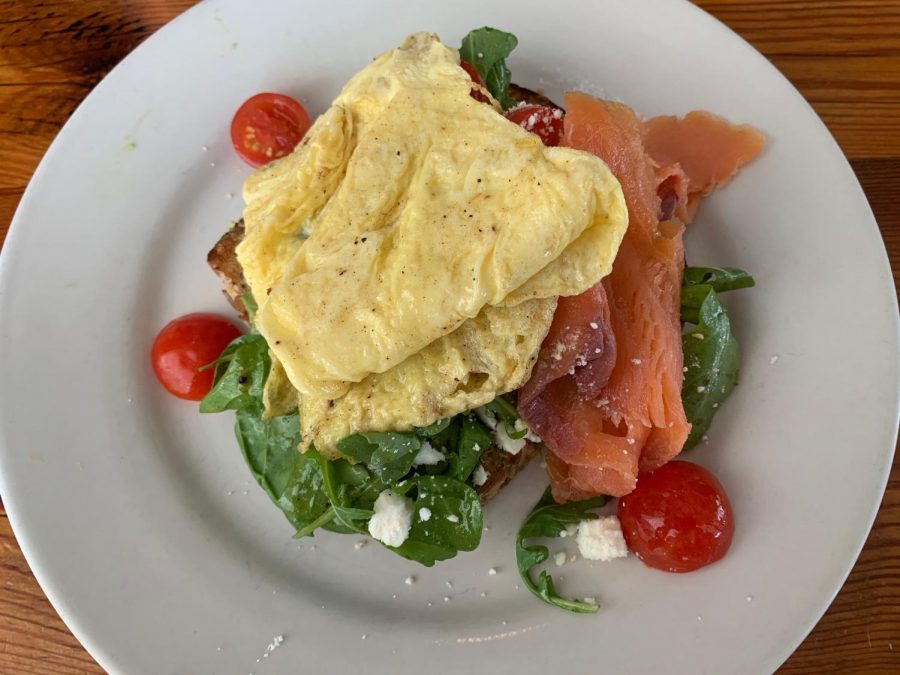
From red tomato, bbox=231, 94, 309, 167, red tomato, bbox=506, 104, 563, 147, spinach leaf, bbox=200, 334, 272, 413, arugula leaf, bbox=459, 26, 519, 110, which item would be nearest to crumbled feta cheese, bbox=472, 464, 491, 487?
spinach leaf, bbox=200, 334, 272, 413

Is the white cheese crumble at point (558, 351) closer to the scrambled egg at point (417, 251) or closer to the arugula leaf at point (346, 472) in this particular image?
the scrambled egg at point (417, 251)

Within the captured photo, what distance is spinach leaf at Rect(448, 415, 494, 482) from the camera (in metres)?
2.89

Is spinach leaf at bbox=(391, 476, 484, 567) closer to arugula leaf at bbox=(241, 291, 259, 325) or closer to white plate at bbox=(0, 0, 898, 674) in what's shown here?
white plate at bbox=(0, 0, 898, 674)

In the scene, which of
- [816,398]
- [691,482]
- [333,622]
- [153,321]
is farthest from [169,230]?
[816,398]

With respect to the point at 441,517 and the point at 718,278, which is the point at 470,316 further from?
the point at 718,278

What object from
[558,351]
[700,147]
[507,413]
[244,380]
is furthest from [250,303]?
[700,147]

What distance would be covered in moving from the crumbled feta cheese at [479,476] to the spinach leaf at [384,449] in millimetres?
335

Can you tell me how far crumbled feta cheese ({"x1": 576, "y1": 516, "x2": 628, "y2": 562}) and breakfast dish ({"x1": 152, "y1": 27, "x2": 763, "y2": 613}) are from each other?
0.01 m

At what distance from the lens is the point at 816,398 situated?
293 cm

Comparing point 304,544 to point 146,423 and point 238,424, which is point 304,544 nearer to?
point 238,424

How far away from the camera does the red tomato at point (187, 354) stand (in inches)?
129

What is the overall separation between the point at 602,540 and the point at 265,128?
101 inches

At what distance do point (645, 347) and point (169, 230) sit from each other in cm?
247

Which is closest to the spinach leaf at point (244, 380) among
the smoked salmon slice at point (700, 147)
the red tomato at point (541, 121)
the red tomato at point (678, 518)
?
the red tomato at point (541, 121)
